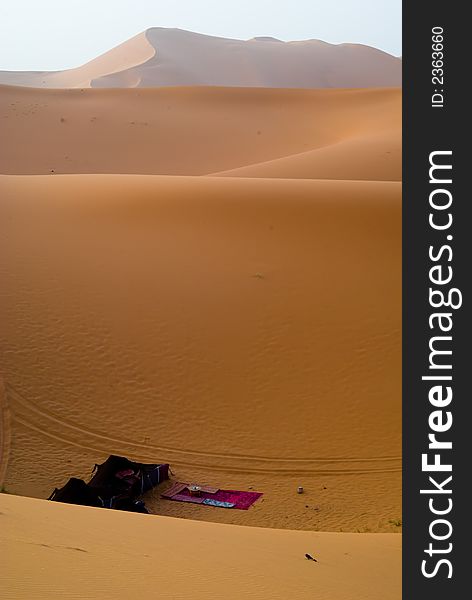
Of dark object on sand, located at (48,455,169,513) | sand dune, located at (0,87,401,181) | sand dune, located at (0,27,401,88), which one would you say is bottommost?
dark object on sand, located at (48,455,169,513)

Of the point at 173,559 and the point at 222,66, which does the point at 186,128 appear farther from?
the point at 222,66

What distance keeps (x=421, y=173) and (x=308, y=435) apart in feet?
15.4

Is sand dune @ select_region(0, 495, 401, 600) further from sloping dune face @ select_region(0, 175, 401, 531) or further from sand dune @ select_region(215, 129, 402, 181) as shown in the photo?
sand dune @ select_region(215, 129, 402, 181)

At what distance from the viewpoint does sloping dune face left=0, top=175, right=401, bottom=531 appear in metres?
9.49

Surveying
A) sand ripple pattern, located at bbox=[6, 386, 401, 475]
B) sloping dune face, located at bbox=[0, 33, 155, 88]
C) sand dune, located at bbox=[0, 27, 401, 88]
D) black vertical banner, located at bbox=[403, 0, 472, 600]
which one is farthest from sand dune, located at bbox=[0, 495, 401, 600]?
sloping dune face, located at bbox=[0, 33, 155, 88]

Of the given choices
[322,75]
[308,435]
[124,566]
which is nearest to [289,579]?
[124,566]

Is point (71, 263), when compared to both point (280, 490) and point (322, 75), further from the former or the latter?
point (322, 75)

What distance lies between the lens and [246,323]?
1198 centimetres

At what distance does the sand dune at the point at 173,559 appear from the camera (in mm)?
4375

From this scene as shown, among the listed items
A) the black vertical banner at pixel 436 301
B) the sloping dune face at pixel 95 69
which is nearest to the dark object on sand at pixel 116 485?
the black vertical banner at pixel 436 301

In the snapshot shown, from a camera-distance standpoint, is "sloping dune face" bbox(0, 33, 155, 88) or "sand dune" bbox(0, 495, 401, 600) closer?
"sand dune" bbox(0, 495, 401, 600)

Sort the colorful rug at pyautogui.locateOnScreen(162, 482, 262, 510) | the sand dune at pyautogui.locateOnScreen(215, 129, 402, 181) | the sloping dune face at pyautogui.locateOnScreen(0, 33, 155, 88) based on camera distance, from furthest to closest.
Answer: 1. the sloping dune face at pyautogui.locateOnScreen(0, 33, 155, 88)
2. the sand dune at pyautogui.locateOnScreen(215, 129, 402, 181)
3. the colorful rug at pyautogui.locateOnScreen(162, 482, 262, 510)

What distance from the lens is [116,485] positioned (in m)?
8.81

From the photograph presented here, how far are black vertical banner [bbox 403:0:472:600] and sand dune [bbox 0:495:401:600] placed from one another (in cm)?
62
